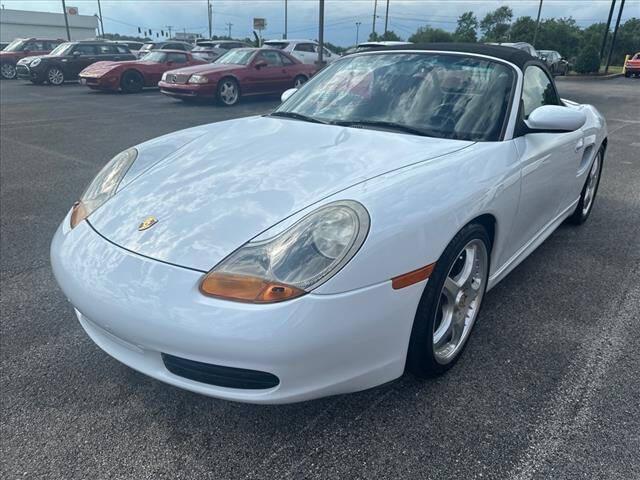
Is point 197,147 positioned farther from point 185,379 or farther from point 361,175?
point 185,379

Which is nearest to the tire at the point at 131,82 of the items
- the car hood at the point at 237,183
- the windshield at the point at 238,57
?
the windshield at the point at 238,57

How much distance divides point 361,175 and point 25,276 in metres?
2.43

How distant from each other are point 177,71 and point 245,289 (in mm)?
11849

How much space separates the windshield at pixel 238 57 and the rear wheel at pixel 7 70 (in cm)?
1272

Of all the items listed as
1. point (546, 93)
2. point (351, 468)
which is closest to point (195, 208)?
point (351, 468)

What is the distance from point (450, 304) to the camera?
2215 mm

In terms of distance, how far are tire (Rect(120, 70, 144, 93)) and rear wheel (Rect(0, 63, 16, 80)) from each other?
9471 mm

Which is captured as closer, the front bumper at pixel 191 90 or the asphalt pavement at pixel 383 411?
the asphalt pavement at pixel 383 411

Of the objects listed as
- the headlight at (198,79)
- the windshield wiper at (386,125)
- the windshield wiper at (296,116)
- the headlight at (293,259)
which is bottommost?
the headlight at (198,79)

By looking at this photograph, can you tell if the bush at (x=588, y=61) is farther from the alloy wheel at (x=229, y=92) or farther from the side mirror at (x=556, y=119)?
the side mirror at (x=556, y=119)

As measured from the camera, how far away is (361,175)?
2.03 m

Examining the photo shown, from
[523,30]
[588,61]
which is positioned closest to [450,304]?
[588,61]

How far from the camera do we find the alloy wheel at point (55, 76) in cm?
1689

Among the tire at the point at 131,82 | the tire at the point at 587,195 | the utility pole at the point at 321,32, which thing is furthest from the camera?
the utility pole at the point at 321,32
